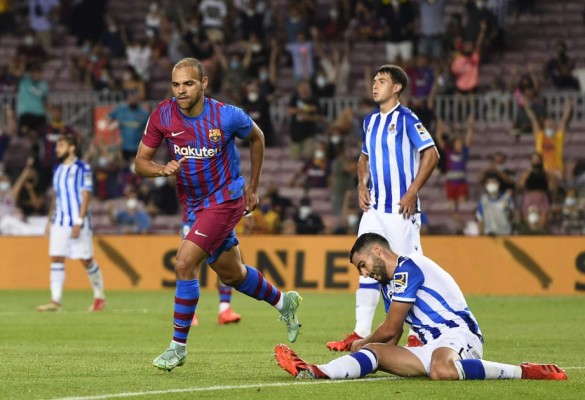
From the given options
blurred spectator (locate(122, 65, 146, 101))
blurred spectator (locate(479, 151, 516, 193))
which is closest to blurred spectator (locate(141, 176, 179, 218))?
blurred spectator (locate(122, 65, 146, 101))

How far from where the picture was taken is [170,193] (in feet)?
88.9

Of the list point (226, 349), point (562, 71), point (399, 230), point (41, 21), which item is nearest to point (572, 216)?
point (562, 71)

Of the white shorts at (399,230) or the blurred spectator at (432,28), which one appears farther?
the blurred spectator at (432,28)

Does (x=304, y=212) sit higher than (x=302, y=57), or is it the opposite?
(x=302, y=57)

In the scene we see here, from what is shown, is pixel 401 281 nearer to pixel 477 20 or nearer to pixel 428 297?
pixel 428 297

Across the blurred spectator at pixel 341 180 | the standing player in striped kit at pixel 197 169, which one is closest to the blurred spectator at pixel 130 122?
the blurred spectator at pixel 341 180

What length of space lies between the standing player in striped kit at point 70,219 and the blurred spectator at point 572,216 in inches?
369

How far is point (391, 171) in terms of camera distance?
12258mm

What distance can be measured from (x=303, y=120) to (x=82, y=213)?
32.2ft

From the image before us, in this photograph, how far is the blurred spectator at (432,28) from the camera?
91.7 feet

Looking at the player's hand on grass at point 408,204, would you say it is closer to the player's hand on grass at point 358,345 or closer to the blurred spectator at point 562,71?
the player's hand on grass at point 358,345

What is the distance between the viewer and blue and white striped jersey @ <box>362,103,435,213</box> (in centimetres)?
1222

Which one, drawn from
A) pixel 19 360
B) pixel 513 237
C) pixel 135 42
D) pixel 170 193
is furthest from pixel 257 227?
pixel 19 360

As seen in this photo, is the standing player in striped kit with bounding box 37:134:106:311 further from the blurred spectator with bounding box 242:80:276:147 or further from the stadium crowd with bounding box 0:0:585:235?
the blurred spectator with bounding box 242:80:276:147
